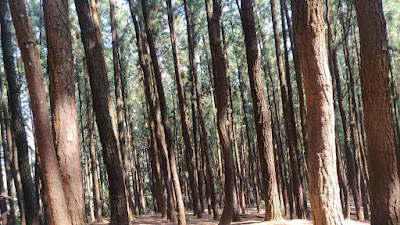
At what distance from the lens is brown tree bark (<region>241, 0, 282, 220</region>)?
938cm

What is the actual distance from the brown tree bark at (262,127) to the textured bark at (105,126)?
3.34 meters

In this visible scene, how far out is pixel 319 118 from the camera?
530cm

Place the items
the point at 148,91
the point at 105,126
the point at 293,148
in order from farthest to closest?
the point at 293,148 → the point at 148,91 → the point at 105,126

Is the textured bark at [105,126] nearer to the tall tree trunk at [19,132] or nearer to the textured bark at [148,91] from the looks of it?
the tall tree trunk at [19,132]

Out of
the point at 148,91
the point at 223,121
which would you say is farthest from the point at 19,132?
the point at 223,121

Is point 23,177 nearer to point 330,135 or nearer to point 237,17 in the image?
point 330,135

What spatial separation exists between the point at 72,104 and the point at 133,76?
25013 mm

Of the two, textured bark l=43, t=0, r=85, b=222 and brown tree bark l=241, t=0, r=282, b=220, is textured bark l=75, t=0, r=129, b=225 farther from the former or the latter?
brown tree bark l=241, t=0, r=282, b=220

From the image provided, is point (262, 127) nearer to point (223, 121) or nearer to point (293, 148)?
point (223, 121)

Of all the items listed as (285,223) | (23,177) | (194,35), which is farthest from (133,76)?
(285,223)

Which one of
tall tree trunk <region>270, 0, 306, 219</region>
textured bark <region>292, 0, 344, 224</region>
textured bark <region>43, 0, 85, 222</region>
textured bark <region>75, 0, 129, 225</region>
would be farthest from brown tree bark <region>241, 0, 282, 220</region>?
textured bark <region>43, 0, 85, 222</region>

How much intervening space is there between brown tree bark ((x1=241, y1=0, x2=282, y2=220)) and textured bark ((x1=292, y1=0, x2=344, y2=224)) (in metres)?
4.02

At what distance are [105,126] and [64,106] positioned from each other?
276 centimetres

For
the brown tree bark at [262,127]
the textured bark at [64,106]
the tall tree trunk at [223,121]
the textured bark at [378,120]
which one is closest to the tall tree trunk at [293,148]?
the tall tree trunk at [223,121]
